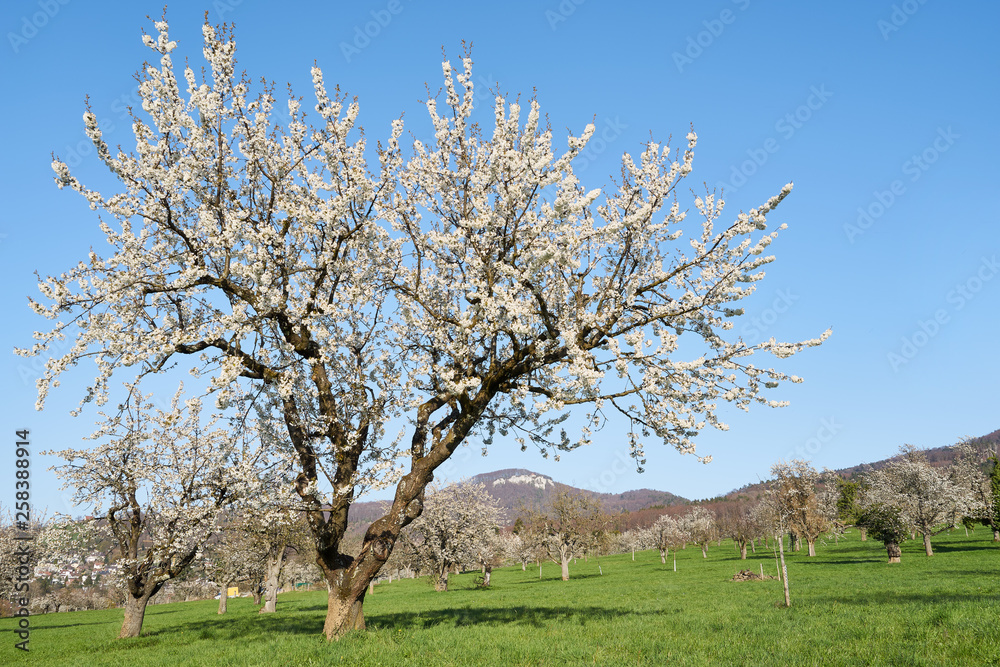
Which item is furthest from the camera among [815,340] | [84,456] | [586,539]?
[586,539]

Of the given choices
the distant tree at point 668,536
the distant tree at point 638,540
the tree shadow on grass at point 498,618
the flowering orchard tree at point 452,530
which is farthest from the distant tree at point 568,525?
the distant tree at point 638,540

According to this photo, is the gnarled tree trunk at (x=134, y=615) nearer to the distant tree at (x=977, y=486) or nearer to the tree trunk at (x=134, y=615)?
the tree trunk at (x=134, y=615)

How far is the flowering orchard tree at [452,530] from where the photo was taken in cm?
4919

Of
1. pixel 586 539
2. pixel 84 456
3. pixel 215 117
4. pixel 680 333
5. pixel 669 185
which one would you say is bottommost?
pixel 586 539

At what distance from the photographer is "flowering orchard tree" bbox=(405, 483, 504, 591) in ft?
161

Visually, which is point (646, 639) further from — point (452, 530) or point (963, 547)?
point (963, 547)

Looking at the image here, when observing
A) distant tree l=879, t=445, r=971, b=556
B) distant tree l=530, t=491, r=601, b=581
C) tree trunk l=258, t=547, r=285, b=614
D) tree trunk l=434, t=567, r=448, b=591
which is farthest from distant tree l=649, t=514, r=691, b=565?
tree trunk l=258, t=547, r=285, b=614

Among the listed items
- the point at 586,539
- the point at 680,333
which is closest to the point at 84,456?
the point at 680,333

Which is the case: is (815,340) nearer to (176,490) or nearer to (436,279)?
(436,279)

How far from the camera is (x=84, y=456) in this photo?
80.8ft

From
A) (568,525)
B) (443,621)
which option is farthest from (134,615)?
(568,525)

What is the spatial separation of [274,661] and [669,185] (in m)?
14.8

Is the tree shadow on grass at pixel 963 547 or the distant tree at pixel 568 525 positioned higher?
the distant tree at pixel 568 525

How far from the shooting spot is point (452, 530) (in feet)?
161
